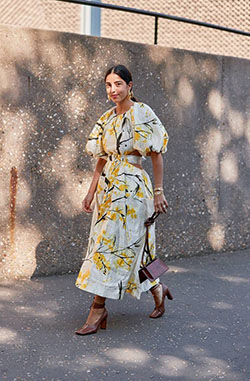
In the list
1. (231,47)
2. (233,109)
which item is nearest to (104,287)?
(233,109)

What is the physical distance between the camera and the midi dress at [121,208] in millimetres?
4496

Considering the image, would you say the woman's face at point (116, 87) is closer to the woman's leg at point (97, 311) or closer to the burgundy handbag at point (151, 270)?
the burgundy handbag at point (151, 270)

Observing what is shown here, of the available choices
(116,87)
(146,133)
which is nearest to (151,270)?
(146,133)

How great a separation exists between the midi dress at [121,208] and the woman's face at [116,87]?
127mm

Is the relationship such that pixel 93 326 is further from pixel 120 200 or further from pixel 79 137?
pixel 79 137

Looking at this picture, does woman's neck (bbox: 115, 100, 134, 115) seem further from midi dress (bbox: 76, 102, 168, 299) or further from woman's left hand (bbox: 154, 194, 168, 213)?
woman's left hand (bbox: 154, 194, 168, 213)

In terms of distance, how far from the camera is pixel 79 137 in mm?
6109

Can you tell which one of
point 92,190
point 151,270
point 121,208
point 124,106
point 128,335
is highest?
point 124,106

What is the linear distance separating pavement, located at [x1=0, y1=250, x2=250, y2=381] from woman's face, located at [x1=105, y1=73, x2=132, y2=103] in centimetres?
159

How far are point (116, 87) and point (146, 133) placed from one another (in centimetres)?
36

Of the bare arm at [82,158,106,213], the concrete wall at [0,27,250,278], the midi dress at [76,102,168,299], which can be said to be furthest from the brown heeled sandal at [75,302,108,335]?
the concrete wall at [0,27,250,278]

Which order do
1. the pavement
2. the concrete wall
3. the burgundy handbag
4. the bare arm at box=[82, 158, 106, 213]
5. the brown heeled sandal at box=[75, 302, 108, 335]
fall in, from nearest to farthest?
1. the pavement
2. the brown heeled sandal at box=[75, 302, 108, 335]
3. the burgundy handbag
4. the bare arm at box=[82, 158, 106, 213]
5. the concrete wall

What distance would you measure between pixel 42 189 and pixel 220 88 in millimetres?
2493

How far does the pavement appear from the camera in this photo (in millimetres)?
3908
